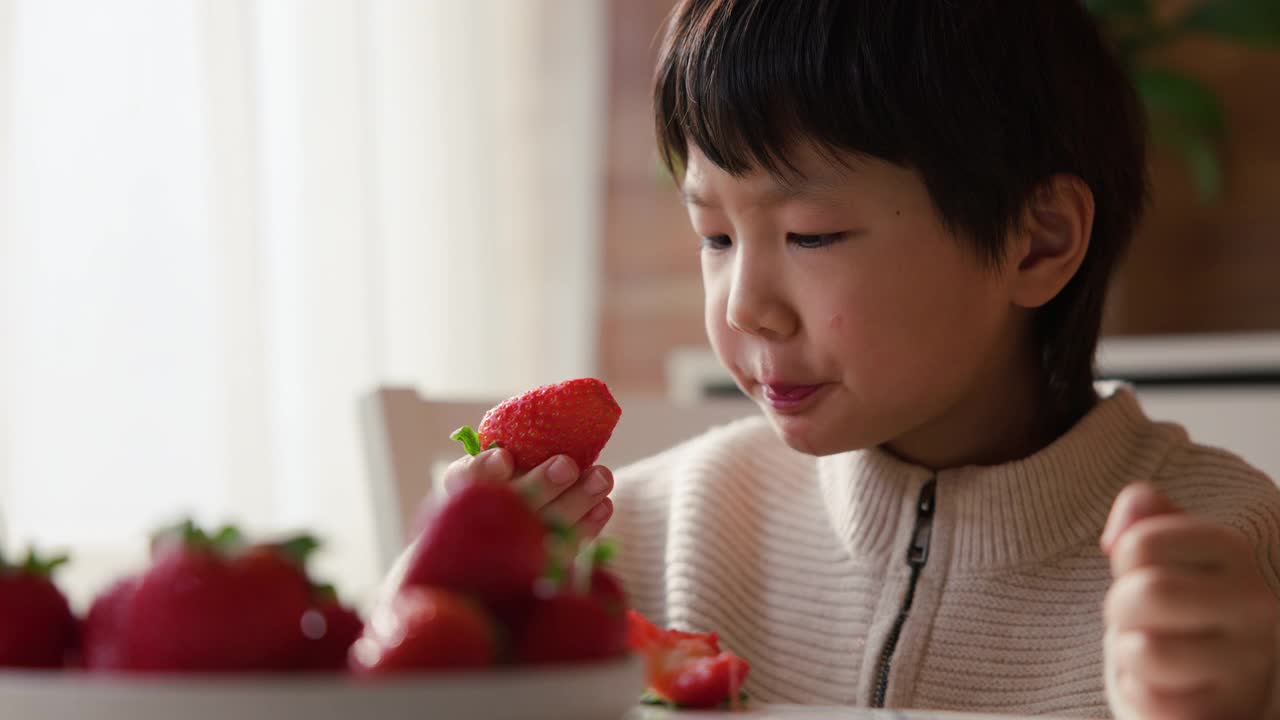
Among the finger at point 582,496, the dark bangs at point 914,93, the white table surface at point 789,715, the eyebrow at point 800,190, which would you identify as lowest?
the white table surface at point 789,715

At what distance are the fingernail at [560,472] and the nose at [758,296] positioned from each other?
18 cm

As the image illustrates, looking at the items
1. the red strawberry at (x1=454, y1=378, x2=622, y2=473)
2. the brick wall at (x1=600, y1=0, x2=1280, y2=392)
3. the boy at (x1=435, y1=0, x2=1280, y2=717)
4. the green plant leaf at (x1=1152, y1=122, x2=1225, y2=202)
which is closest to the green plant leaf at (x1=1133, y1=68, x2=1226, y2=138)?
the green plant leaf at (x1=1152, y1=122, x2=1225, y2=202)

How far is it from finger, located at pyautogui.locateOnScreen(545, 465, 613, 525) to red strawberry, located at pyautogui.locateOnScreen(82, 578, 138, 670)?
15.7 inches

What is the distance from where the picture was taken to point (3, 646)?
0.41 m

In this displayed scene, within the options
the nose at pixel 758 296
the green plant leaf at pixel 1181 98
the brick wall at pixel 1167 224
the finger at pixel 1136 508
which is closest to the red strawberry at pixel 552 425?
the nose at pixel 758 296

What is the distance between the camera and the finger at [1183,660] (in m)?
0.51

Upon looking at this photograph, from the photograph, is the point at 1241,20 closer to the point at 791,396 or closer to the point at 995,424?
the point at 995,424

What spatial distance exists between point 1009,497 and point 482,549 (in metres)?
0.67

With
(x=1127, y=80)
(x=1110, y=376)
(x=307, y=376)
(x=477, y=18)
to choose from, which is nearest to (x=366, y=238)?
(x=307, y=376)

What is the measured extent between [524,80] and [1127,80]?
1.67m

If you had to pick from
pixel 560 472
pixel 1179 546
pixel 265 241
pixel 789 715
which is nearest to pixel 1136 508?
pixel 1179 546

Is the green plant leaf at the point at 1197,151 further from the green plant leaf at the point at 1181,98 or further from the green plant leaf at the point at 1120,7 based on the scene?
the green plant leaf at the point at 1120,7

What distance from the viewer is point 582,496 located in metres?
0.82

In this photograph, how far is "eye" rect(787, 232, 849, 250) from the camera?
91cm
